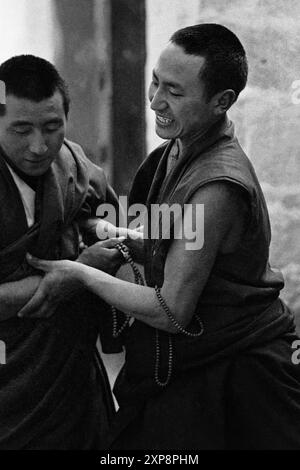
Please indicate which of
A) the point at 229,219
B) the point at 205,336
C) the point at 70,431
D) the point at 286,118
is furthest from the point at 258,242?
the point at 286,118

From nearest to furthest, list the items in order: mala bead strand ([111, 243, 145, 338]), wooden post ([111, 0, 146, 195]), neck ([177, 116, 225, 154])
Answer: neck ([177, 116, 225, 154]), mala bead strand ([111, 243, 145, 338]), wooden post ([111, 0, 146, 195])

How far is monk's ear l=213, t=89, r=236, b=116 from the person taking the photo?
2.10 m

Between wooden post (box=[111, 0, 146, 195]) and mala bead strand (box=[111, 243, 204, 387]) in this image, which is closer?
mala bead strand (box=[111, 243, 204, 387])

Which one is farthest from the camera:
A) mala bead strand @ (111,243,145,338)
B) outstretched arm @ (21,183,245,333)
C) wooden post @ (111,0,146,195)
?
wooden post @ (111,0,146,195)

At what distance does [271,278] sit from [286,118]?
104cm

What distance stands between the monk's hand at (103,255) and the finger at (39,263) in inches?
4.5

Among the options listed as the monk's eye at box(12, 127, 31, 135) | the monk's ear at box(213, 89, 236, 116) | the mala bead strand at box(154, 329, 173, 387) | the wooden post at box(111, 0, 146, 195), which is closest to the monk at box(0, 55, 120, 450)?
the monk's eye at box(12, 127, 31, 135)

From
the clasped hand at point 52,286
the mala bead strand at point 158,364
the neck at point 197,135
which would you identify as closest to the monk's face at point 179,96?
the neck at point 197,135

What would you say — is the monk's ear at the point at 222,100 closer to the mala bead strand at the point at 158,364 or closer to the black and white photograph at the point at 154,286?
the black and white photograph at the point at 154,286

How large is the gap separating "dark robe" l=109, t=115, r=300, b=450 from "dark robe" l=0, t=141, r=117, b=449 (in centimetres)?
18

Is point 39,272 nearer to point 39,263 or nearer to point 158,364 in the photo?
point 39,263

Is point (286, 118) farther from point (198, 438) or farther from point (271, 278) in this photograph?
point (198, 438)

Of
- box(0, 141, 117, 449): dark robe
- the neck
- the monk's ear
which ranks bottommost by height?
box(0, 141, 117, 449): dark robe

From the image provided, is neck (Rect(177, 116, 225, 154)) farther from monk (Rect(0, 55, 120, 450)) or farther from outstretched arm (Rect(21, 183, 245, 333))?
monk (Rect(0, 55, 120, 450))
